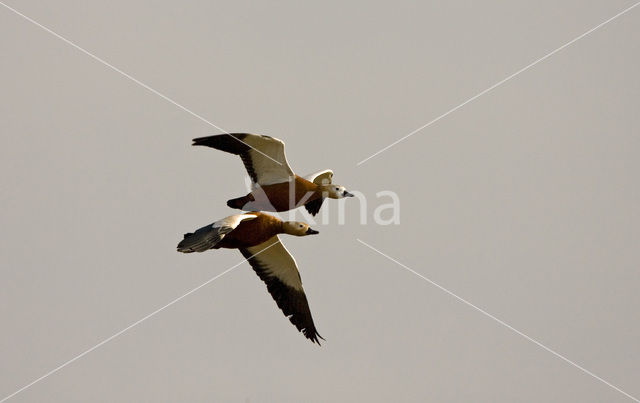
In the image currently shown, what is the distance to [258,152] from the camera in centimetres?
2677

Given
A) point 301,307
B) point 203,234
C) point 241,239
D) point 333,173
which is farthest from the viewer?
point 333,173

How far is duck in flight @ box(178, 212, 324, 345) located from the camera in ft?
83.4

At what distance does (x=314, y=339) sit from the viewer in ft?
88.5

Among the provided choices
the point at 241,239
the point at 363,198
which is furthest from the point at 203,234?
the point at 363,198

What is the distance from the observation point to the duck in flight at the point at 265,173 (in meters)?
26.5

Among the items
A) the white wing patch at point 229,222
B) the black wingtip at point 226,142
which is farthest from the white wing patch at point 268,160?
the white wing patch at point 229,222

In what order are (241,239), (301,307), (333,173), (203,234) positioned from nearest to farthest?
(203,234) → (241,239) → (301,307) → (333,173)

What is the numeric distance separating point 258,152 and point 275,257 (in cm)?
222

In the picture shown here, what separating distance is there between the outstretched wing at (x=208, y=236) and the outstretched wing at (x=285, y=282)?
328 centimetres

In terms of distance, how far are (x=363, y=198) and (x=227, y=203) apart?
3436 mm

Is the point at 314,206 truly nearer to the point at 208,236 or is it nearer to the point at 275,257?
the point at 275,257

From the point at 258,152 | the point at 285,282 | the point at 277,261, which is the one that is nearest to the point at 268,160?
the point at 258,152

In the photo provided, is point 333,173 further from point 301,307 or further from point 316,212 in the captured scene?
point 301,307

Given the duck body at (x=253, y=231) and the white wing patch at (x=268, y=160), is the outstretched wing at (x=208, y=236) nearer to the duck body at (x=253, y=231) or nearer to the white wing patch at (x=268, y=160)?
the duck body at (x=253, y=231)
